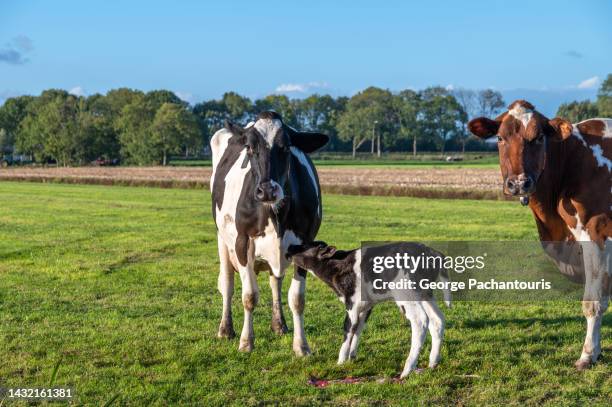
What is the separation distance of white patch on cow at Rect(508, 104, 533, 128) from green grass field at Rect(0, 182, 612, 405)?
108 inches

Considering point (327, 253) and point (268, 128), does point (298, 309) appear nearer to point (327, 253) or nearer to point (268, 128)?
point (327, 253)

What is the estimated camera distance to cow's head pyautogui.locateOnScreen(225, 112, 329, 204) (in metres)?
6.97

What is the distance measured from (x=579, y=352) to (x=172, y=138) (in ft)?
315

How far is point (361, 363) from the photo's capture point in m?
7.39

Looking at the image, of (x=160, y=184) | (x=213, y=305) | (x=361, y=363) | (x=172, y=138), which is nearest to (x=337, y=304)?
(x=213, y=305)

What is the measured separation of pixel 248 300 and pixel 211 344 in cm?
76

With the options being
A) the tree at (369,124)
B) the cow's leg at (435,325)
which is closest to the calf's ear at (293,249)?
the cow's leg at (435,325)

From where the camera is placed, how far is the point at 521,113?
7289 mm

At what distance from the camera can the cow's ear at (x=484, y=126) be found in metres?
7.67

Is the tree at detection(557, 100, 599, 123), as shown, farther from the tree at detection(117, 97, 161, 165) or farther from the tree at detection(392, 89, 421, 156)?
the tree at detection(117, 97, 161, 165)

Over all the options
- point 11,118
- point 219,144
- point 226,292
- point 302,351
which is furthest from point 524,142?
point 11,118

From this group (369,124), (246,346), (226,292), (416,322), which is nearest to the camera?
(416,322)

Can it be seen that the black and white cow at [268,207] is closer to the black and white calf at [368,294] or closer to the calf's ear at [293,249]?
the calf's ear at [293,249]

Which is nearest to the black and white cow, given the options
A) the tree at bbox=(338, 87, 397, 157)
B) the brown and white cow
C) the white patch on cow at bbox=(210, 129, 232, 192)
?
the white patch on cow at bbox=(210, 129, 232, 192)
